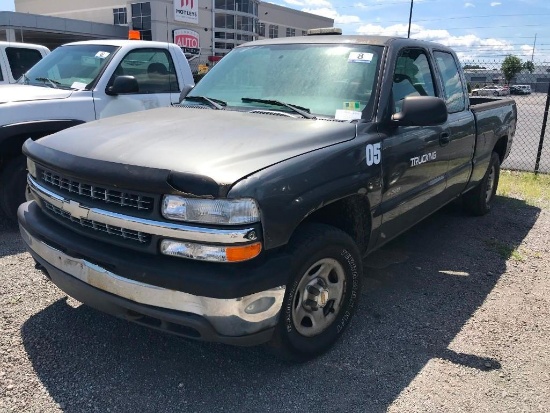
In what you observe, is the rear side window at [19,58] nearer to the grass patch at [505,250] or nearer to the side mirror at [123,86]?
the side mirror at [123,86]

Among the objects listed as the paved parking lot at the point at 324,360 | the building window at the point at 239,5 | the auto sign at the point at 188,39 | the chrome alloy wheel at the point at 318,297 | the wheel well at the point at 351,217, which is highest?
the building window at the point at 239,5

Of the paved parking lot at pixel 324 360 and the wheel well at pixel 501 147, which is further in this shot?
the wheel well at pixel 501 147

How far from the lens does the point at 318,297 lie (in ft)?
9.39

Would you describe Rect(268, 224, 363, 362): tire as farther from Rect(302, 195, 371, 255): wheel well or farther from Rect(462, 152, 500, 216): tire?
Rect(462, 152, 500, 216): tire

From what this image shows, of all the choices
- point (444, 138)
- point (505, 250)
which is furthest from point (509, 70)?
point (444, 138)

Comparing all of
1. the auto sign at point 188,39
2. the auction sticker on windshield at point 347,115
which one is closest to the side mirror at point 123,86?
the auction sticker on windshield at point 347,115

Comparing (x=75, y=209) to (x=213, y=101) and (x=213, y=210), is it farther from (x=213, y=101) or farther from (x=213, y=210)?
(x=213, y=101)

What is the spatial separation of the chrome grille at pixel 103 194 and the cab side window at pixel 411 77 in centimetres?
189

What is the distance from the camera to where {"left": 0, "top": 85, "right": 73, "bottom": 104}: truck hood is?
4994mm

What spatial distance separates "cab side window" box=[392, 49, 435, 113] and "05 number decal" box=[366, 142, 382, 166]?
0.42 m

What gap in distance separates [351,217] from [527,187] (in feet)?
18.7

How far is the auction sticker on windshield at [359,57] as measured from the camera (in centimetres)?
352

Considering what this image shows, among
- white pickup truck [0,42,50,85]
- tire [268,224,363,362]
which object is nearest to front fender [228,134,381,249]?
tire [268,224,363,362]

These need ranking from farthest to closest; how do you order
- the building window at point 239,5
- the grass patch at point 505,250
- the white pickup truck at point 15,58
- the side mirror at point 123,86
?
the building window at point 239,5 < the white pickup truck at point 15,58 < the side mirror at point 123,86 < the grass patch at point 505,250
